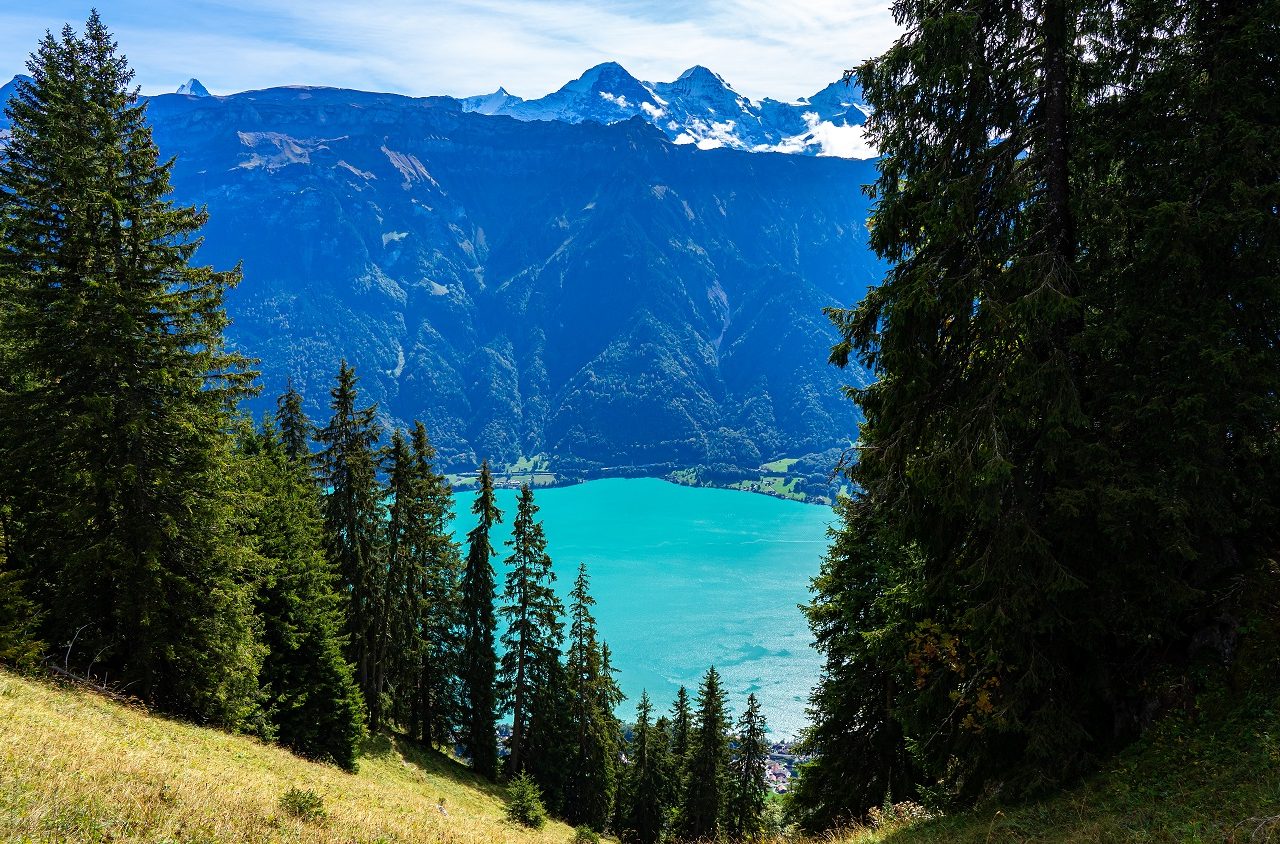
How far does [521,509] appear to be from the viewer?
3025 cm

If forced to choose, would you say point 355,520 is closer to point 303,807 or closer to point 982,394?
point 303,807

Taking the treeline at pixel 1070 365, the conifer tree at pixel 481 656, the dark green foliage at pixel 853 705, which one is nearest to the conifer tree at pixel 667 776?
the conifer tree at pixel 481 656

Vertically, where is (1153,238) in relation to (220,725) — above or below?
above

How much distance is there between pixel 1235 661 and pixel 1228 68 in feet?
23.0

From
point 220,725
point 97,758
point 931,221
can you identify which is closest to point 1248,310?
point 931,221

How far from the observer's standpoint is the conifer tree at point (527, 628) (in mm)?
30547

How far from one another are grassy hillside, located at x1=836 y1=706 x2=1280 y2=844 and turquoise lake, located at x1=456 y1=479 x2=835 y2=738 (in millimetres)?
37611

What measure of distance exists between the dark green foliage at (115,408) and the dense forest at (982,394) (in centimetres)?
7

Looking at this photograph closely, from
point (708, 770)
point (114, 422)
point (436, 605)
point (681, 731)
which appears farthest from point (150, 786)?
point (681, 731)

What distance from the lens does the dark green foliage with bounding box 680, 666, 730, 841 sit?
36.7 meters

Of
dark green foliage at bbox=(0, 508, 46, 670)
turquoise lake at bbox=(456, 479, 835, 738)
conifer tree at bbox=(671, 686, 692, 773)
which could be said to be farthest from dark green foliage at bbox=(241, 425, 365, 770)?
turquoise lake at bbox=(456, 479, 835, 738)

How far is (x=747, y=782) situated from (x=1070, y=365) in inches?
1516

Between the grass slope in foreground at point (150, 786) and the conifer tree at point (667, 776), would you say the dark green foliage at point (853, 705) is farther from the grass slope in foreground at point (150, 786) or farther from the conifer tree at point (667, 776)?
the conifer tree at point (667, 776)

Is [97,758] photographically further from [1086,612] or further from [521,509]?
[521,509]
